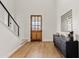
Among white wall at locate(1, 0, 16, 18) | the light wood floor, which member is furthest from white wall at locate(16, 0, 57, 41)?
the light wood floor

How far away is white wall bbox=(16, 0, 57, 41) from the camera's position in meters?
11.8

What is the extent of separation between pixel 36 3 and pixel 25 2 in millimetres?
988

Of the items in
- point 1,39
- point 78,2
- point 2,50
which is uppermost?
point 78,2

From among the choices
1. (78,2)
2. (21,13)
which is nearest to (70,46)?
(78,2)

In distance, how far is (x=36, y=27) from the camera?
12539 millimetres

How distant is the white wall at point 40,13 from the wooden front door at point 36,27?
613 mm

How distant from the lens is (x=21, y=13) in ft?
38.9

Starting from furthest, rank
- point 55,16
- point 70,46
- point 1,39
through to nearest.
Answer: point 55,16 < point 70,46 < point 1,39

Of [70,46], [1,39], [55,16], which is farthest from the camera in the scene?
[55,16]

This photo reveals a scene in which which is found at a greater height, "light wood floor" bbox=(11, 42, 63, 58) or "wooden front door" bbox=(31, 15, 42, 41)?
"wooden front door" bbox=(31, 15, 42, 41)

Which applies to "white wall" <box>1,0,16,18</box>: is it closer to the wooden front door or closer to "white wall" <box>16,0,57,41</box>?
"white wall" <box>16,0,57,41</box>

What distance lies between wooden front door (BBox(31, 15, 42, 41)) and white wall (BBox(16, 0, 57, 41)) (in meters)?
0.61

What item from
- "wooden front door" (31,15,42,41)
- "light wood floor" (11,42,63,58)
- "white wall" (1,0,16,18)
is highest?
"white wall" (1,0,16,18)

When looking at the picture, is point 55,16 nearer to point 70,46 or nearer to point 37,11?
point 37,11
